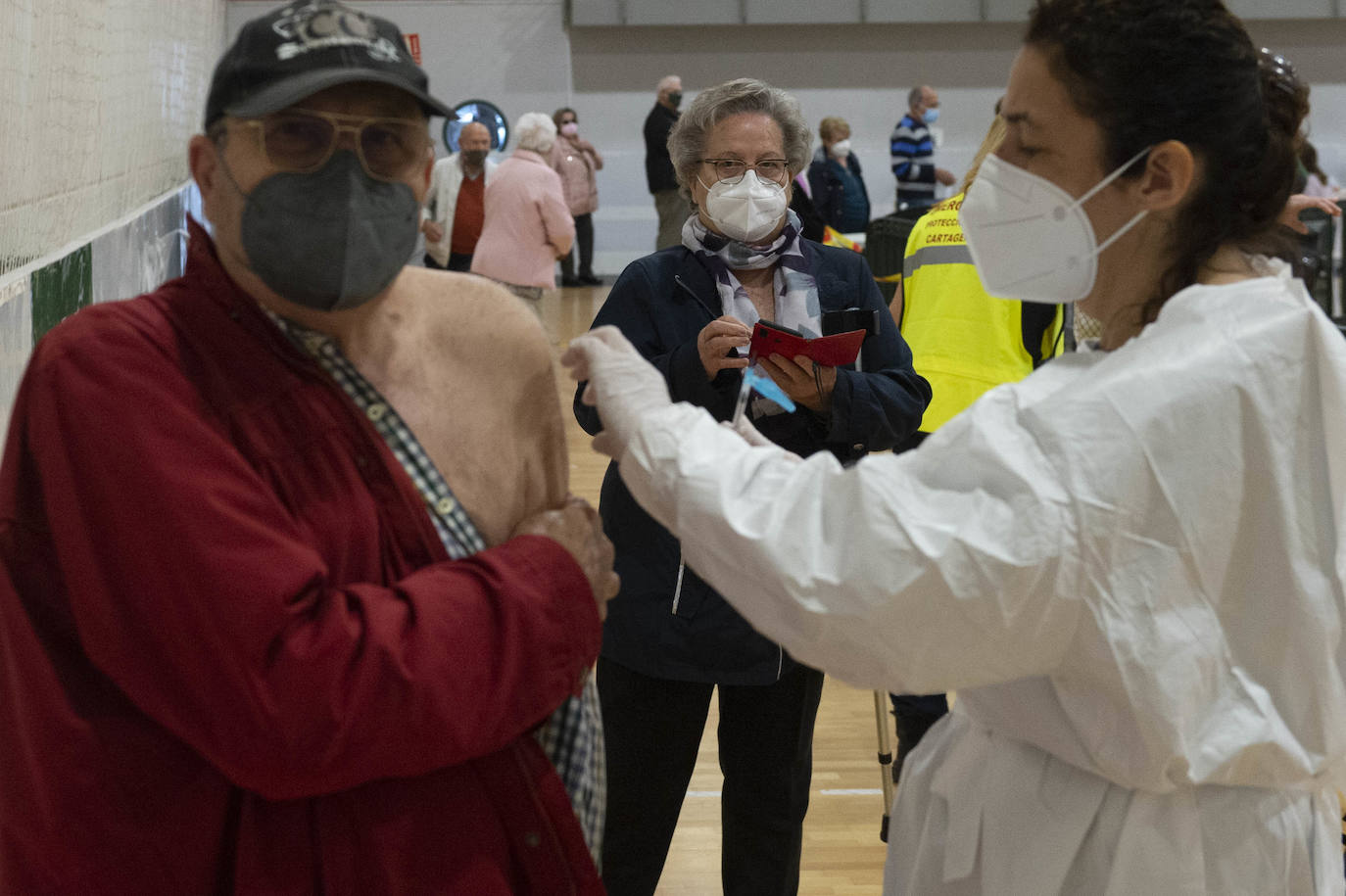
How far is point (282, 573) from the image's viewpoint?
111 cm

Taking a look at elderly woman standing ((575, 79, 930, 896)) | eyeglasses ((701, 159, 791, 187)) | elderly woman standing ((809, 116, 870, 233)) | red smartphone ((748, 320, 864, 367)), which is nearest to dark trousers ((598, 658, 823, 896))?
elderly woman standing ((575, 79, 930, 896))

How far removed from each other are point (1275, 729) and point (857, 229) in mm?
10512

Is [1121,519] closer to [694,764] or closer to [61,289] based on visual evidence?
[694,764]

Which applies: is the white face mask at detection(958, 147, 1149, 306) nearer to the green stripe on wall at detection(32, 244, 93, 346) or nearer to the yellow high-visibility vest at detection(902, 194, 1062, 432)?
the green stripe on wall at detection(32, 244, 93, 346)

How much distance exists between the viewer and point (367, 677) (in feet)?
3.71

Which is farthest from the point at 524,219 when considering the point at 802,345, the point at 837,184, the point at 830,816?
the point at 802,345

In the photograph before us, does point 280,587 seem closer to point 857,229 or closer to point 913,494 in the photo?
point 913,494

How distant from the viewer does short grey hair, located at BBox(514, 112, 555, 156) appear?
7.95 meters

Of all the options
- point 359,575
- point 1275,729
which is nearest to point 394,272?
point 359,575

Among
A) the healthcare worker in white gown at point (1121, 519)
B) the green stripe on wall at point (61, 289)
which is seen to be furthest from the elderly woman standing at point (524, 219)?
the healthcare worker in white gown at point (1121, 519)

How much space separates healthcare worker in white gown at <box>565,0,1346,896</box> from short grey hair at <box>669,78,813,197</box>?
43.0 inches

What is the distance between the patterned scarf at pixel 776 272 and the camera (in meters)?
2.42

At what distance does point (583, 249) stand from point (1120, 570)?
43.3 feet

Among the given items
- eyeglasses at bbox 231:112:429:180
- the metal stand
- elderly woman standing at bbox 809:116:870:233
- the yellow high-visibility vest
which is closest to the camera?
eyeglasses at bbox 231:112:429:180
